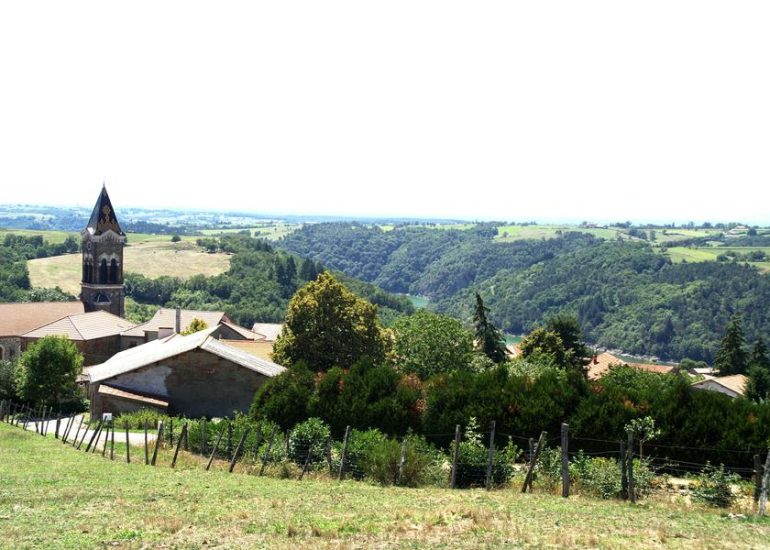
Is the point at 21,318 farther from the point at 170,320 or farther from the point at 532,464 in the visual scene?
the point at 532,464

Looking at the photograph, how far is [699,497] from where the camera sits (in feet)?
52.9

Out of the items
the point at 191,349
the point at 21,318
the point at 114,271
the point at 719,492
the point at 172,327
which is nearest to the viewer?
the point at 719,492

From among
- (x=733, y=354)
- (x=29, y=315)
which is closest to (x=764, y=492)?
(x=29, y=315)

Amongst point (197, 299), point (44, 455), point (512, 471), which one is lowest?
point (197, 299)

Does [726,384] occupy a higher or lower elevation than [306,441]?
lower

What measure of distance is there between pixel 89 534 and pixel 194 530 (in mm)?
1474

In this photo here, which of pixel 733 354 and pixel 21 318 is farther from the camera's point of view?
pixel 733 354

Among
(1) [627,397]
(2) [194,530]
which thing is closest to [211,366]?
(1) [627,397]

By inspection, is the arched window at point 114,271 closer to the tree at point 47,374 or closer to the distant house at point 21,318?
the distant house at point 21,318

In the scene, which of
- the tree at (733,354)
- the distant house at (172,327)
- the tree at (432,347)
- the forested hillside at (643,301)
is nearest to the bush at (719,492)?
the tree at (432,347)

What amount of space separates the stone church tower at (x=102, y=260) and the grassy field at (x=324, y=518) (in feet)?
168

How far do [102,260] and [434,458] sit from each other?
5269cm

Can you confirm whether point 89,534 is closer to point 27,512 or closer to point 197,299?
point 27,512

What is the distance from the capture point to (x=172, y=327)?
58906mm
